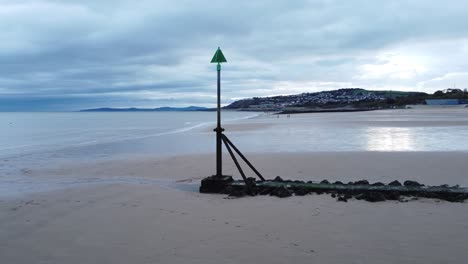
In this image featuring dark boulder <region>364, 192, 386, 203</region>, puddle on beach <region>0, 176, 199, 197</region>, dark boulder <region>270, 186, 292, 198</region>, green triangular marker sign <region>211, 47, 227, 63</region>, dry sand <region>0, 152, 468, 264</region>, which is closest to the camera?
dry sand <region>0, 152, 468, 264</region>

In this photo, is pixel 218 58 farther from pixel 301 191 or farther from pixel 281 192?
pixel 301 191

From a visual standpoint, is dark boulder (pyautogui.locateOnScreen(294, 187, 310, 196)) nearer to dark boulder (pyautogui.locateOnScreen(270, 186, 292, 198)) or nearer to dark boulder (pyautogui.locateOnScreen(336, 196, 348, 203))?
dark boulder (pyautogui.locateOnScreen(270, 186, 292, 198))

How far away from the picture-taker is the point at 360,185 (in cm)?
755

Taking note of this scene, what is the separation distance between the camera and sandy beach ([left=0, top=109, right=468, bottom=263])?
4586mm

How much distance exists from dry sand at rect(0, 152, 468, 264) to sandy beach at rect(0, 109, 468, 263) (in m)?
0.01

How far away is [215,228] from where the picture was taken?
5594 mm

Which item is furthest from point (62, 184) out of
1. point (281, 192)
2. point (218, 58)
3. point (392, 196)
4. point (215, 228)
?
point (392, 196)

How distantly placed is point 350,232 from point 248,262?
1.63 meters

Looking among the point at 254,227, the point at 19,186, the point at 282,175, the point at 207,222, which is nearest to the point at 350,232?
the point at 254,227

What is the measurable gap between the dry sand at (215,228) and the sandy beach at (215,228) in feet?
0.04

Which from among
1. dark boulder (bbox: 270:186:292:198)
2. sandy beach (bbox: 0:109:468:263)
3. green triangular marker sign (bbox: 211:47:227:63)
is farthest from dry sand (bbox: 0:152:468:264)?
green triangular marker sign (bbox: 211:47:227:63)

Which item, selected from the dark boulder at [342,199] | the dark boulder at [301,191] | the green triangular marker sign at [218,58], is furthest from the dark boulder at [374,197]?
the green triangular marker sign at [218,58]

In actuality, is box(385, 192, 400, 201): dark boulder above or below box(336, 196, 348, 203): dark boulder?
above

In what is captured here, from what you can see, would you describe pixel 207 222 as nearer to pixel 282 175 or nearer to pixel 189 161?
pixel 282 175
